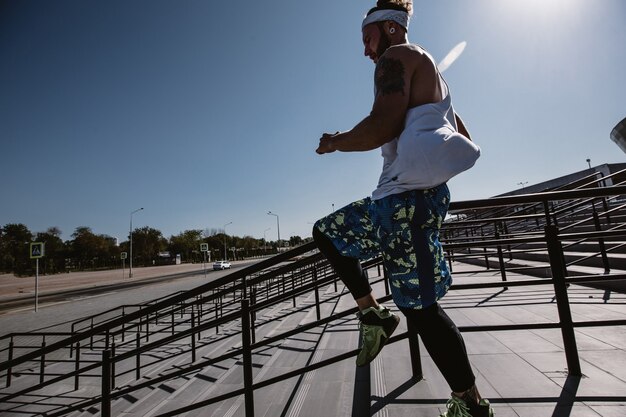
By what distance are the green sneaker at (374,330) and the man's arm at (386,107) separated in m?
0.75

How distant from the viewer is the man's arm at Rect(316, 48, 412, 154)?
1152mm

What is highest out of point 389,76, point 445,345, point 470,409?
point 389,76

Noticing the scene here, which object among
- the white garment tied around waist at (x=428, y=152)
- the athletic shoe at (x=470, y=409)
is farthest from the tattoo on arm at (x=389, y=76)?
the athletic shoe at (x=470, y=409)

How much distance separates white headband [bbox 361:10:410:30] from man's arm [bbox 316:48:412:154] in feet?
0.84

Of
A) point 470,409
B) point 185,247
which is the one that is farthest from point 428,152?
point 185,247

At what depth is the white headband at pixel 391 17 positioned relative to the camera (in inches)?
52.6

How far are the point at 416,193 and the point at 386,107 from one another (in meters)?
0.37

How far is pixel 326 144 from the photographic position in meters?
1.30

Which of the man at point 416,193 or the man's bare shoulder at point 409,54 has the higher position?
the man's bare shoulder at point 409,54

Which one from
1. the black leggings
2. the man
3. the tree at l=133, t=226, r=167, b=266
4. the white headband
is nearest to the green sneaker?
the man

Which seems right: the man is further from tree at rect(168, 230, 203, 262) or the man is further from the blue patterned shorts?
tree at rect(168, 230, 203, 262)

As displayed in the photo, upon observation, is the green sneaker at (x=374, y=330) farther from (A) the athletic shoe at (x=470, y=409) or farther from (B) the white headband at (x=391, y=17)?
(B) the white headband at (x=391, y=17)

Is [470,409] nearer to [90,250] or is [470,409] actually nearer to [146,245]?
[146,245]

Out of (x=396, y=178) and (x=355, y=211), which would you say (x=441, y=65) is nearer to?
(x=396, y=178)
